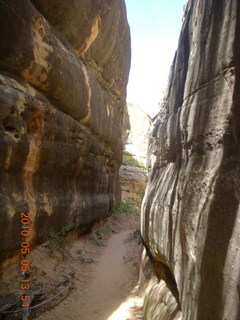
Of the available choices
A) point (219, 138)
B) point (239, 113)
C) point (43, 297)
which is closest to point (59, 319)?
point (43, 297)

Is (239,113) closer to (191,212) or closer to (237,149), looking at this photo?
(237,149)

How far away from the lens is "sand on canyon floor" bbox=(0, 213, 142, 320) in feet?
18.3

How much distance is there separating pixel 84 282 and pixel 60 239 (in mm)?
1733

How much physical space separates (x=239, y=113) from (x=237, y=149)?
1.27 feet

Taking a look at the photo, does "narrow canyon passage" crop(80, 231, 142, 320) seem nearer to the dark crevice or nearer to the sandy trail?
the sandy trail

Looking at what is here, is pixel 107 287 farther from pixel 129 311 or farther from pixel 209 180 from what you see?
pixel 209 180

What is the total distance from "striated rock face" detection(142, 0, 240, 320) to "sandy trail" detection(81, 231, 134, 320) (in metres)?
2.52

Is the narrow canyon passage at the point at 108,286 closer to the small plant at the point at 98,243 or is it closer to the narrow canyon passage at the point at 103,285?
the narrow canyon passage at the point at 103,285

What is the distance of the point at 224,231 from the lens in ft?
8.37

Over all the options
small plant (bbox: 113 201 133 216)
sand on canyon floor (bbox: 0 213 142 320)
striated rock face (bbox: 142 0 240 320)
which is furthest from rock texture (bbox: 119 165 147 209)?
striated rock face (bbox: 142 0 240 320)

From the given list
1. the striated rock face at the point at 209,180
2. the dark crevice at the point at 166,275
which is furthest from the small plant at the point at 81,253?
the striated rock face at the point at 209,180

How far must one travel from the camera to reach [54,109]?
8.12 metres

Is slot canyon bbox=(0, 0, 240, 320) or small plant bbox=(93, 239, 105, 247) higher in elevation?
slot canyon bbox=(0, 0, 240, 320)

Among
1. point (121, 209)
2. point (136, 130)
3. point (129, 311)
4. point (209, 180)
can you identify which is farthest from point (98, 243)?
point (136, 130)
